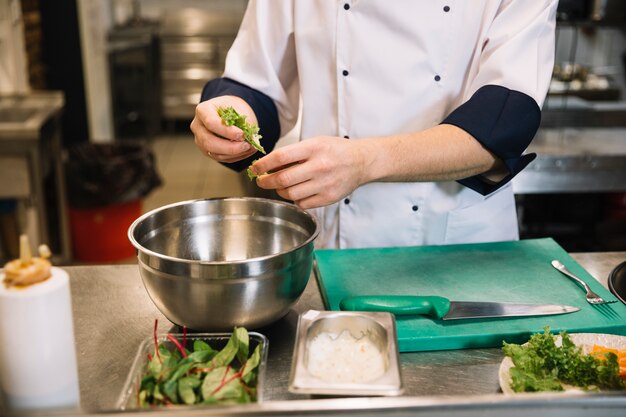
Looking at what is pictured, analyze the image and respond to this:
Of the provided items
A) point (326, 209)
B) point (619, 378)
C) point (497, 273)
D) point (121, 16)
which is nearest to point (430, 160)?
point (497, 273)

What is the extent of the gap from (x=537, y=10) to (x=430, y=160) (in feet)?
1.56

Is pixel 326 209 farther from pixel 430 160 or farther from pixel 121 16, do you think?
pixel 121 16

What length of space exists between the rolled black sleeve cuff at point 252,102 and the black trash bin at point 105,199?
2.25 metres

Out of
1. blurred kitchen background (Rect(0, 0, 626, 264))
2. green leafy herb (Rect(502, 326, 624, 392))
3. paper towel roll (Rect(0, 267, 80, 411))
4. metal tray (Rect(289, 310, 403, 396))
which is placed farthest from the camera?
blurred kitchen background (Rect(0, 0, 626, 264))

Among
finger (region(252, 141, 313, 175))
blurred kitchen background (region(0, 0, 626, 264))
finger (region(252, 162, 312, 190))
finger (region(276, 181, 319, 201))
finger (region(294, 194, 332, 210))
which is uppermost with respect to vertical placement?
finger (region(252, 141, 313, 175))

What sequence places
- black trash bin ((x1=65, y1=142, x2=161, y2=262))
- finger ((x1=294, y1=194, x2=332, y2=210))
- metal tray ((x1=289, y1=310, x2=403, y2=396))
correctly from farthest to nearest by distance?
black trash bin ((x1=65, y1=142, x2=161, y2=262)) → finger ((x1=294, y1=194, x2=332, y2=210)) → metal tray ((x1=289, y1=310, x2=403, y2=396))

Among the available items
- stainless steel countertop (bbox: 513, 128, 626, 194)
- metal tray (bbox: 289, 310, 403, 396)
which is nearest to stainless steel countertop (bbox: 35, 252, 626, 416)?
metal tray (bbox: 289, 310, 403, 396)

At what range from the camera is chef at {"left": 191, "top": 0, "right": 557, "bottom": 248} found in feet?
5.09

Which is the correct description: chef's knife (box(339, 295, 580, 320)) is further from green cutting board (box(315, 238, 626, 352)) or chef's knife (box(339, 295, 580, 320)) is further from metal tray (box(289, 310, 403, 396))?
metal tray (box(289, 310, 403, 396))

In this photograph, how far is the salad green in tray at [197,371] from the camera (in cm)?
102

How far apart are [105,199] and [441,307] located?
9.88ft

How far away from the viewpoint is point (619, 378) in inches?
44.9

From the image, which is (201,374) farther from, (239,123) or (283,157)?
(239,123)

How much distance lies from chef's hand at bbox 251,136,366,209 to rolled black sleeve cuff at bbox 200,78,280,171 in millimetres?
Answer: 492
